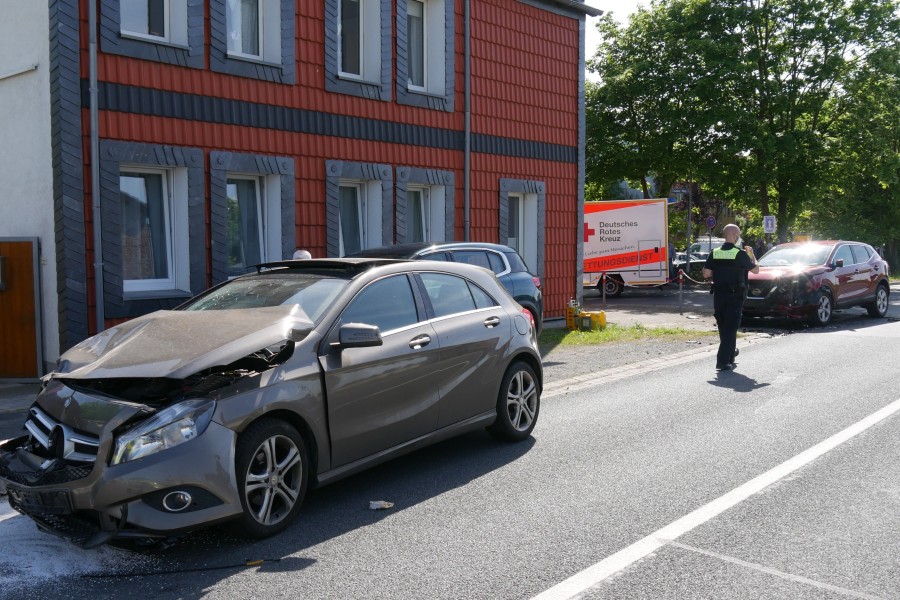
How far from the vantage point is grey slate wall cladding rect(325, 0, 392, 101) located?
13.1m

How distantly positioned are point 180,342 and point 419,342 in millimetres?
1711

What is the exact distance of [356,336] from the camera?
Result: 5348mm

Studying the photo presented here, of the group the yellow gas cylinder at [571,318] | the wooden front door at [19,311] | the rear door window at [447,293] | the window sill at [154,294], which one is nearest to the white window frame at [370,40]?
the window sill at [154,294]

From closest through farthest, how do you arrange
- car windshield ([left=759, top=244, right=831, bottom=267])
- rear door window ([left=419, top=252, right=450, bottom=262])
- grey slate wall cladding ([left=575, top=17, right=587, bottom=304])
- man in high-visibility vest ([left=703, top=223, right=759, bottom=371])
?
rear door window ([left=419, top=252, right=450, bottom=262]) < man in high-visibility vest ([left=703, top=223, right=759, bottom=371]) < car windshield ([left=759, top=244, right=831, bottom=267]) < grey slate wall cladding ([left=575, top=17, right=587, bottom=304])

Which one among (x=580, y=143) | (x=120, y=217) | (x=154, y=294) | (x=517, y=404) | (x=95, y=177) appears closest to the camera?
(x=517, y=404)

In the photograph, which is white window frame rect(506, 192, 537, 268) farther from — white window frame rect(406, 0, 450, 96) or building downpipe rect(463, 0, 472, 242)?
white window frame rect(406, 0, 450, 96)

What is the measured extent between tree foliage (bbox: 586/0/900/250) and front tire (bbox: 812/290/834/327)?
512 inches

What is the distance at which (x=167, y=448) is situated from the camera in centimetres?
449

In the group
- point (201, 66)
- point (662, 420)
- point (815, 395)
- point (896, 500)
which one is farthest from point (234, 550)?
point (201, 66)

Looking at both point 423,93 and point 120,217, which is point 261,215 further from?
point 423,93

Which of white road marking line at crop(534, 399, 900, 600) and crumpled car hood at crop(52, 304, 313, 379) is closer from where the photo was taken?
white road marking line at crop(534, 399, 900, 600)

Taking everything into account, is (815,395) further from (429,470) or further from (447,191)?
(447,191)

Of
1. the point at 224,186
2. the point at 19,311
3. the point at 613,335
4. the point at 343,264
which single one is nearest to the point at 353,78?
the point at 224,186

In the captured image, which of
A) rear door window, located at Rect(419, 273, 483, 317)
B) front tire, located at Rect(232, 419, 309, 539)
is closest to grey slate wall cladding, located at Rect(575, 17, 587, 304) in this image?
rear door window, located at Rect(419, 273, 483, 317)
